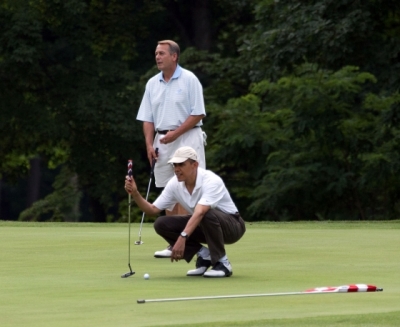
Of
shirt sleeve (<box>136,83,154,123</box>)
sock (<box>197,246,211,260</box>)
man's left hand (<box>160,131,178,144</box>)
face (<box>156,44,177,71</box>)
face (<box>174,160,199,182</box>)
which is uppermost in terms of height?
face (<box>156,44,177,71</box>)

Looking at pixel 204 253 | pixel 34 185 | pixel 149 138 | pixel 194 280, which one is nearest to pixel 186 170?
pixel 204 253

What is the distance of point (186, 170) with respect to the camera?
848 centimetres

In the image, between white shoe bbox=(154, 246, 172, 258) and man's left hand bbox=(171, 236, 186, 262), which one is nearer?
man's left hand bbox=(171, 236, 186, 262)

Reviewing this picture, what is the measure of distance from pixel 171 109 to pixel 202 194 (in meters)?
2.04

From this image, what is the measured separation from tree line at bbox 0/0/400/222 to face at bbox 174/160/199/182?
1479 centimetres

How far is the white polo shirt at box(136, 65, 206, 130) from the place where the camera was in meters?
10.4

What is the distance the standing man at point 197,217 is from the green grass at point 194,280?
186 millimetres

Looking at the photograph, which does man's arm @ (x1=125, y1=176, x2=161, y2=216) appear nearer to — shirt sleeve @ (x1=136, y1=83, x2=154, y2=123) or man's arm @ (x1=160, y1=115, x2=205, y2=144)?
man's arm @ (x1=160, y1=115, x2=205, y2=144)

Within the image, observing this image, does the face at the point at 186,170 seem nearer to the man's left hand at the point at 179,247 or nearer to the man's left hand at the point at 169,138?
the man's left hand at the point at 179,247

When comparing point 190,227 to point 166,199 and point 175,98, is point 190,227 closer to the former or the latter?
point 166,199

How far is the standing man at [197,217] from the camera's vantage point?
27.5ft

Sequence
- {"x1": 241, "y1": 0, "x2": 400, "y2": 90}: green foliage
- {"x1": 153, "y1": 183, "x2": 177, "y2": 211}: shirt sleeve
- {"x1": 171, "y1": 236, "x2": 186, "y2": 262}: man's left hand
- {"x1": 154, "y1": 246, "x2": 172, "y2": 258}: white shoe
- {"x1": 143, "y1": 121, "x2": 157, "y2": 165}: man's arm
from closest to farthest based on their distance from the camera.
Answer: {"x1": 171, "y1": 236, "x2": 186, "y2": 262}: man's left hand < {"x1": 153, "y1": 183, "x2": 177, "y2": 211}: shirt sleeve < {"x1": 154, "y1": 246, "x2": 172, "y2": 258}: white shoe < {"x1": 143, "y1": 121, "x2": 157, "y2": 165}: man's arm < {"x1": 241, "y1": 0, "x2": 400, "y2": 90}: green foliage

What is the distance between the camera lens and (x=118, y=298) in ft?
23.2

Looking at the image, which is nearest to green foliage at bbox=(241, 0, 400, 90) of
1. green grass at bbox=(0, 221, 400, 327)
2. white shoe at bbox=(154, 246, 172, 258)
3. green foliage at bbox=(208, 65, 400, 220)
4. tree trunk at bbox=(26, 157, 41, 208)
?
green foliage at bbox=(208, 65, 400, 220)
